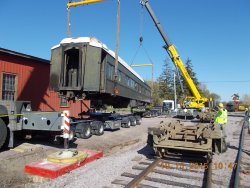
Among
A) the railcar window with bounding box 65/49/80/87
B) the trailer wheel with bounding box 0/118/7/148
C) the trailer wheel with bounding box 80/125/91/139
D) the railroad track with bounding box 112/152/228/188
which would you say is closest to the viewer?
the railroad track with bounding box 112/152/228/188

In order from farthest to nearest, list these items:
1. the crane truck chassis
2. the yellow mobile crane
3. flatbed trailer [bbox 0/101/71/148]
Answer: the yellow mobile crane → flatbed trailer [bbox 0/101/71/148] → the crane truck chassis

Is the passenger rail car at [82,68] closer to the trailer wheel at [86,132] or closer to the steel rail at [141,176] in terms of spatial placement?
the trailer wheel at [86,132]

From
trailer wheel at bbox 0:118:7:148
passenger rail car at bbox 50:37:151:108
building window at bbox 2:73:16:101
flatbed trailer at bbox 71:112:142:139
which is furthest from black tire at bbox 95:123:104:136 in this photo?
trailer wheel at bbox 0:118:7:148

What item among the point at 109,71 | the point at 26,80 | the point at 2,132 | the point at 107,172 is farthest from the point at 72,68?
the point at 107,172

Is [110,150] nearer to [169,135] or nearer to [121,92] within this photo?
[169,135]

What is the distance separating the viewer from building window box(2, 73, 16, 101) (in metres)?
14.3

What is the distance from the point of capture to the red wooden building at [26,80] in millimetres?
14266

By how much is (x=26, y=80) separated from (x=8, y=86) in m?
1.30

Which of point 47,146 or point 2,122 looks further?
point 47,146

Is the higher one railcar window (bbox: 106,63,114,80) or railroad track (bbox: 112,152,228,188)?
railcar window (bbox: 106,63,114,80)

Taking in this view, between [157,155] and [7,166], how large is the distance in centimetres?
423

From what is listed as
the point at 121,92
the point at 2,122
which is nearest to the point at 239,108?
the point at 121,92

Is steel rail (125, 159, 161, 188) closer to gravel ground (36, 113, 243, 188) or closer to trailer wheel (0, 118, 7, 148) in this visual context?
gravel ground (36, 113, 243, 188)

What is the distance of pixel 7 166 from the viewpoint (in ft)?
25.2
